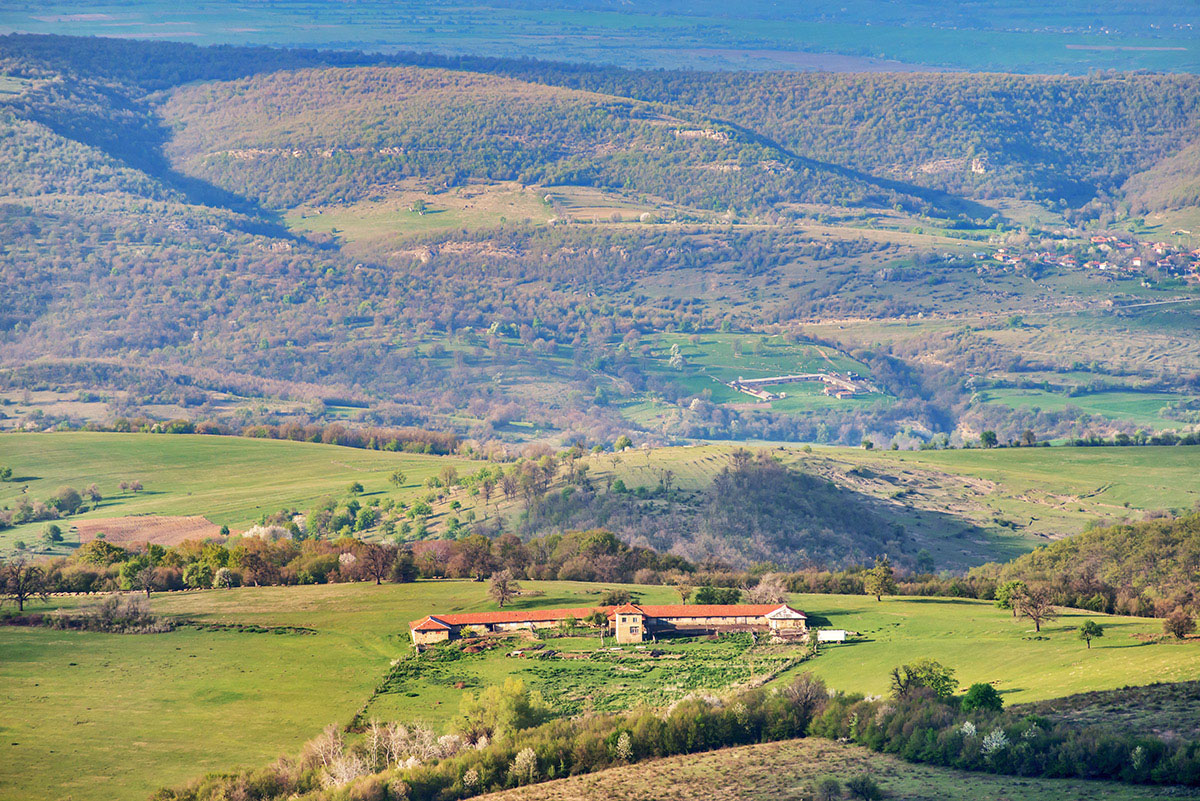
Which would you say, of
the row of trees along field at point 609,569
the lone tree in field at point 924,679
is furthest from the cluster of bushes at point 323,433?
the lone tree in field at point 924,679

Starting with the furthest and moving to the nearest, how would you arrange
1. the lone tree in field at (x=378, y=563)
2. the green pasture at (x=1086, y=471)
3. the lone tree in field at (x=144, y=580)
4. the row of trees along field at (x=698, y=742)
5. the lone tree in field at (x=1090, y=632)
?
the green pasture at (x=1086, y=471), the lone tree in field at (x=378, y=563), the lone tree in field at (x=144, y=580), the lone tree in field at (x=1090, y=632), the row of trees along field at (x=698, y=742)

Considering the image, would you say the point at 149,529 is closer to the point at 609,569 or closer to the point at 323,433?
the point at 609,569

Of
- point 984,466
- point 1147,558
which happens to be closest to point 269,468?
point 984,466

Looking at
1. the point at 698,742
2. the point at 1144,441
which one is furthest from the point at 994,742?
the point at 1144,441

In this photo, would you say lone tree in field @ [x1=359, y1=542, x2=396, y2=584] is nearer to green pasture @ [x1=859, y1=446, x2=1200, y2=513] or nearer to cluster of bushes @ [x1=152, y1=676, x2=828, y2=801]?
cluster of bushes @ [x1=152, y1=676, x2=828, y2=801]

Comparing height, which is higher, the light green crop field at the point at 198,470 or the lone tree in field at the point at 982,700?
the light green crop field at the point at 198,470

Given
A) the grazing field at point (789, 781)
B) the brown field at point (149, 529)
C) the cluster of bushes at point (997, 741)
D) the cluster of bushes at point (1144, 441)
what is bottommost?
the grazing field at point (789, 781)

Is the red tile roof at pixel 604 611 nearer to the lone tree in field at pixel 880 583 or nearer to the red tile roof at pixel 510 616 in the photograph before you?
the red tile roof at pixel 510 616
